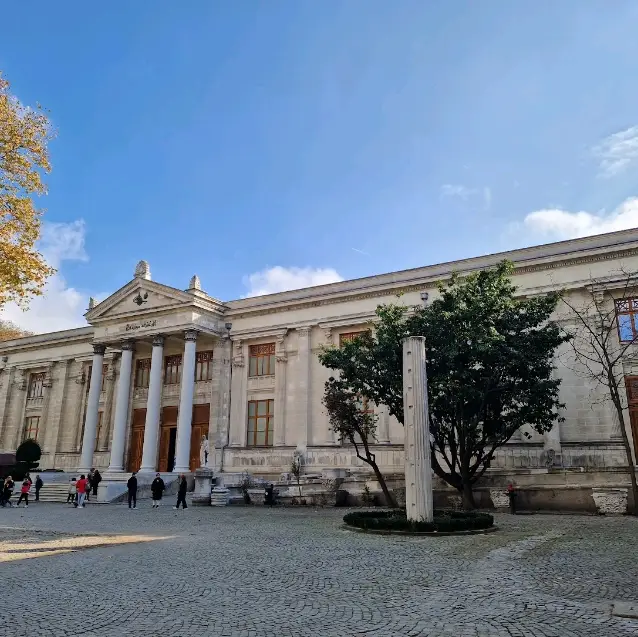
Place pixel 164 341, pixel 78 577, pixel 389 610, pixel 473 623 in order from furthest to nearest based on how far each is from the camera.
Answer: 1. pixel 164 341
2. pixel 78 577
3. pixel 389 610
4. pixel 473 623

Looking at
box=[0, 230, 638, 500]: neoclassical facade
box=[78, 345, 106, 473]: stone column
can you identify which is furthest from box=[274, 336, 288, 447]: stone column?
box=[78, 345, 106, 473]: stone column

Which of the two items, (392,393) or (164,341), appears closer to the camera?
(392,393)

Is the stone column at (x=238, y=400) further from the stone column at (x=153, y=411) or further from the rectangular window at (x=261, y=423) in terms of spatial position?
the stone column at (x=153, y=411)

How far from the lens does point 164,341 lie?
107 feet

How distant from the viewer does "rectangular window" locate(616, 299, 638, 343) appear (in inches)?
924

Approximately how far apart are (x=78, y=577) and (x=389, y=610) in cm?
505

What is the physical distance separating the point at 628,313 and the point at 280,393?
56.3 ft

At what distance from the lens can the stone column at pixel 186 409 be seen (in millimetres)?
29219

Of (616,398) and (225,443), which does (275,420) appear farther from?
(616,398)

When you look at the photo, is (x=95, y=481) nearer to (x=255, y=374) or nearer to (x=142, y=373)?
(x=142, y=373)

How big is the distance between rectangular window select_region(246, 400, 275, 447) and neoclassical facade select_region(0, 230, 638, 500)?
0.06m

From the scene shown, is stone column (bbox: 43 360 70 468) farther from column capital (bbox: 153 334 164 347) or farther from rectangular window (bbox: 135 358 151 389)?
column capital (bbox: 153 334 164 347)

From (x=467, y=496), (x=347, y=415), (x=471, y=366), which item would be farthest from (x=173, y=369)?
(x=471, y=366)

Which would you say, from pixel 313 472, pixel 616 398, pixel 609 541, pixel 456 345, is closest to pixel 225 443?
pixel 313 472
